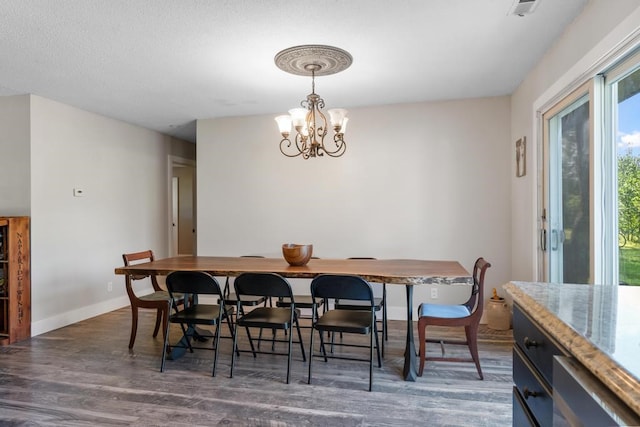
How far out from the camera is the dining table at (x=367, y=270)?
100 inches

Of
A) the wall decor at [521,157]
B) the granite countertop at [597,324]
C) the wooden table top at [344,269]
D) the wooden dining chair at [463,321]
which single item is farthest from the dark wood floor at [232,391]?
the wall decor at [521,157]

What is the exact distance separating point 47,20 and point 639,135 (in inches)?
135

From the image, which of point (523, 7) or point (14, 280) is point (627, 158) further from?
point (14, 280)

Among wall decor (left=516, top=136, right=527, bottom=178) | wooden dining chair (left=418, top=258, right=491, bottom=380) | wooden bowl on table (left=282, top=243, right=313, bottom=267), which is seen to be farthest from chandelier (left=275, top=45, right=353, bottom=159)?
wall decor (left=516, top=136, right=527, bottom=178)

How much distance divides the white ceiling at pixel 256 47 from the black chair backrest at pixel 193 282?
164 cm

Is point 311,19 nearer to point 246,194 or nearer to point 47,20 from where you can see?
point 47,20

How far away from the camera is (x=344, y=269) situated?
2.89 m

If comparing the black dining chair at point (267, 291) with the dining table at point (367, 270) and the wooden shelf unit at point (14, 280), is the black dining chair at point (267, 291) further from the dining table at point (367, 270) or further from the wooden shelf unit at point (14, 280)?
the wooden shelf unit at point (14, 280)

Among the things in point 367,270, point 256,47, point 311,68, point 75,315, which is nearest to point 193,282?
point 367,270

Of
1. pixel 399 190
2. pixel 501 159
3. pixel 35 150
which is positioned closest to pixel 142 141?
pixel 35 150

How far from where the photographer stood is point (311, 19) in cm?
239

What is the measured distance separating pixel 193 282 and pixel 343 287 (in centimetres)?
110

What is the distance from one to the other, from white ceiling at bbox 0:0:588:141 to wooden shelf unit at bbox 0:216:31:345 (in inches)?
52.8

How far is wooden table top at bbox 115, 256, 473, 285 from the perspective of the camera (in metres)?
2.54
